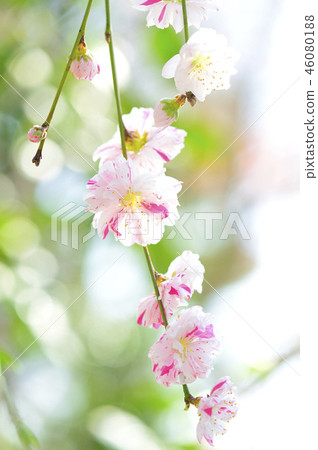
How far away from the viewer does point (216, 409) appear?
1.47ft

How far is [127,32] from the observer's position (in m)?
1.25

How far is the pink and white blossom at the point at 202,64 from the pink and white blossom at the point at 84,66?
0.06m

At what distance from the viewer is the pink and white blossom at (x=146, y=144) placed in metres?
0.49

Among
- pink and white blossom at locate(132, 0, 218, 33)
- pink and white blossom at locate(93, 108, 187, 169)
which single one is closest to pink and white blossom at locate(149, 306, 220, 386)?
pink and white blossom at locate(93, 108, 187, 169)

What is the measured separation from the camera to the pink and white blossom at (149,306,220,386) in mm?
434

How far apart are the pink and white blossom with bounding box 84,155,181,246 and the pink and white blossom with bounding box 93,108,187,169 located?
23 millimetres

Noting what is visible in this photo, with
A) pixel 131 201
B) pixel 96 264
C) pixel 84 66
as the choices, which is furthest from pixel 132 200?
pixel 96 264

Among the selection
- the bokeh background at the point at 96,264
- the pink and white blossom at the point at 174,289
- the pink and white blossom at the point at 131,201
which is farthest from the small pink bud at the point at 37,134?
the bokeh background at the point at 96,264

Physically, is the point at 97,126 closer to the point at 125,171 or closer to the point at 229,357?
the point at 229,357

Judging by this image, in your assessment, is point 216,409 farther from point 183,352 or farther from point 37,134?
point 37,134

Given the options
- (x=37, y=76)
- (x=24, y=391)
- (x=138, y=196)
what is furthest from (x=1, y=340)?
(x=138, y=196)

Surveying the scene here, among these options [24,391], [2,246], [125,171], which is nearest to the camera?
[125,171]

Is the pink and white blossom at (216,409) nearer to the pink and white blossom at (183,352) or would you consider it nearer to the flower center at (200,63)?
the pink and white blossom at (183,352)

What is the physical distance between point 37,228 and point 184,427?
47cm
